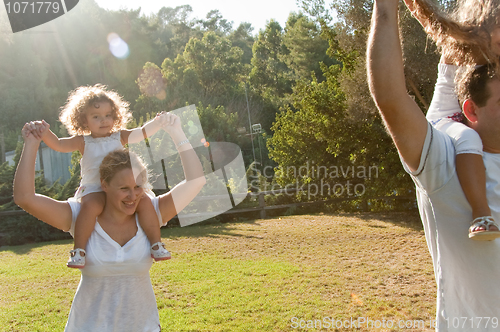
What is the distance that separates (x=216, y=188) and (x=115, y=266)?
11997 millimetres

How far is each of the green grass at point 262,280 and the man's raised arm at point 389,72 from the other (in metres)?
3.77

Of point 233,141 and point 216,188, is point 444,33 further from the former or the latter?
point 233,141

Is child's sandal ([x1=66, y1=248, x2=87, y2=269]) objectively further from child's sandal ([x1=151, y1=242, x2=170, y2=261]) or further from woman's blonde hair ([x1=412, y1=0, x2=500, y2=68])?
woman's blonde hair ([x1=412, y1=0, x2=500, y2=68])

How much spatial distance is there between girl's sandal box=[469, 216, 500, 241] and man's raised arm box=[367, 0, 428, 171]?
0.38 metres

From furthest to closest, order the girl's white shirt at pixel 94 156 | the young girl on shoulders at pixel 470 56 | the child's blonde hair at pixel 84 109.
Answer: the child's blonde hair at pixel 84 109 < the girl's white shirt at pixel 94 156 < the young girl on shoulders at pixel 470 56

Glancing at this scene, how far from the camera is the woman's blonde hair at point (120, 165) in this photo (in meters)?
2.07

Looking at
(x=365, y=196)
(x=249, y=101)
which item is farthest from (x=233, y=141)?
(x=365, y=196)

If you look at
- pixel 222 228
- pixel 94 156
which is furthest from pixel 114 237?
pixel 222 228

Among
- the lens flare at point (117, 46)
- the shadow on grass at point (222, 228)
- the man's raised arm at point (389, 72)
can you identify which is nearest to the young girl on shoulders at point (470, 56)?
the man's raised arm at point (389, 72)

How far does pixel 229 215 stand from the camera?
1416 centimetres

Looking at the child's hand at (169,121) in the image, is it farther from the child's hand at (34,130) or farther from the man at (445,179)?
the man at (445,179)

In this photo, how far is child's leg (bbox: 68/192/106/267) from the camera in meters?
2.02

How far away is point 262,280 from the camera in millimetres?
6324

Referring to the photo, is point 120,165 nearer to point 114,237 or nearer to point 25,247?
point 114,237
